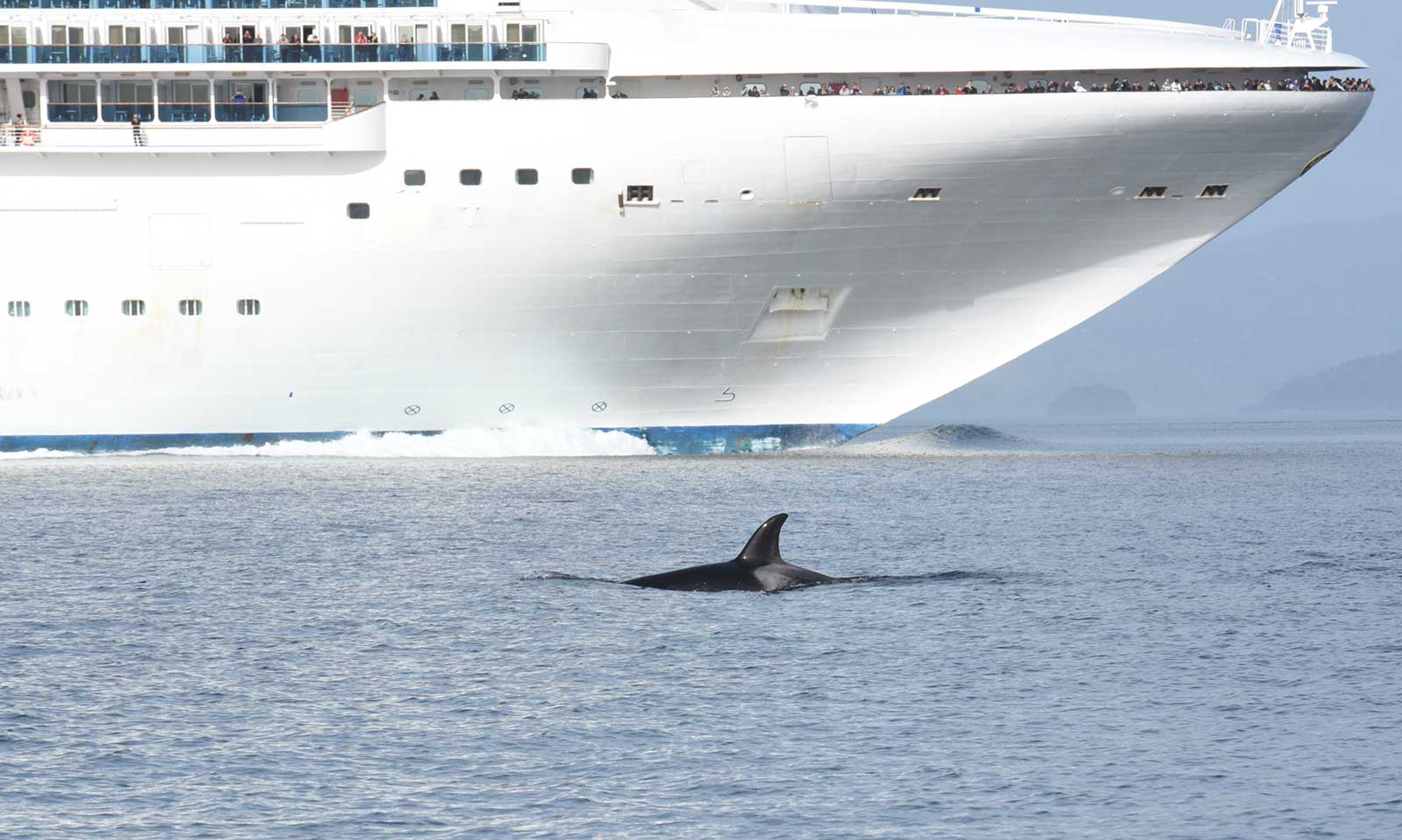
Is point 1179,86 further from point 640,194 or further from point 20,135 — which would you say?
point 20,135

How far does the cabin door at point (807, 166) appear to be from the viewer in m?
46.9

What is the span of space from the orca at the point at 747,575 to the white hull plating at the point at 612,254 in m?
22.4

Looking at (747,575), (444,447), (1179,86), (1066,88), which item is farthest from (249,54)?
(747,575)

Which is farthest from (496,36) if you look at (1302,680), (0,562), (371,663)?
(1302,680)

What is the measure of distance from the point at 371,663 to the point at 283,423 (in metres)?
30.5

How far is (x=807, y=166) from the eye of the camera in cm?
4700

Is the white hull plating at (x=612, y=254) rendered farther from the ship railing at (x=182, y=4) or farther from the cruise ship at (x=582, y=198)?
the ship railing at (x=182, y=4)

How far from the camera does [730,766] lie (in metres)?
16.6

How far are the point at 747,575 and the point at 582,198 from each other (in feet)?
76.2

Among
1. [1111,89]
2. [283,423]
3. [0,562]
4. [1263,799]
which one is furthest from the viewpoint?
[283,423]

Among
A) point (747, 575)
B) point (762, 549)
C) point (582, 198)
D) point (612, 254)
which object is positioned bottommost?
point (747, 575)

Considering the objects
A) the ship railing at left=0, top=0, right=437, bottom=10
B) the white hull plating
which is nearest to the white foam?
the white hull plating

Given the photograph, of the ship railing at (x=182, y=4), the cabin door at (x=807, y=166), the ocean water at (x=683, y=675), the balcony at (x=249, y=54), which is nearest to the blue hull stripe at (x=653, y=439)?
the cabin door at (x=807, y=166)

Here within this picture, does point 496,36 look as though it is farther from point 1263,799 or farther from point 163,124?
point 1263,799
